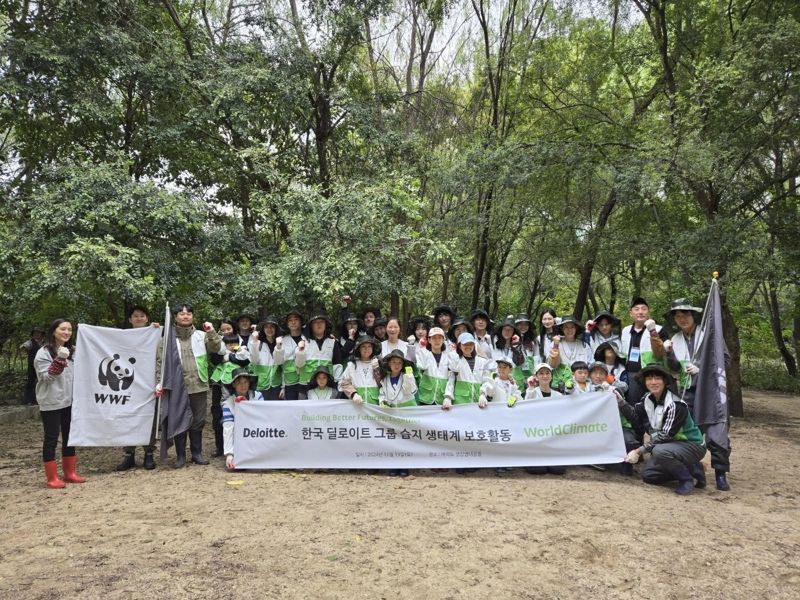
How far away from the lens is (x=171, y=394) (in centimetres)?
601

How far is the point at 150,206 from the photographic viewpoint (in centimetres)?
746

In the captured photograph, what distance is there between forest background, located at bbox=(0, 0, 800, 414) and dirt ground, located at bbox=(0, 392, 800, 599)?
297 centimetres

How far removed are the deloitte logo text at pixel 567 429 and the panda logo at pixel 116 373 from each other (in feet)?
14.9

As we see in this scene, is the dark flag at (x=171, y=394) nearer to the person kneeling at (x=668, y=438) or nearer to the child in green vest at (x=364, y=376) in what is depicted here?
the child in green vest at (x=364, y=376)

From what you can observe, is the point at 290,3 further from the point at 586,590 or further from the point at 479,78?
the point at 586,590

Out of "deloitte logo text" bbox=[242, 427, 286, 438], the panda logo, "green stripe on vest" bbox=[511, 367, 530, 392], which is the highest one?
the panda logo

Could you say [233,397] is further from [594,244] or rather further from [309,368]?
[594,244]

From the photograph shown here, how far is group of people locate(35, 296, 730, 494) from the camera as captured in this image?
536cm

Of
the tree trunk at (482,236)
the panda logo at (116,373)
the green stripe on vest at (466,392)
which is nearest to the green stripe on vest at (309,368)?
the green stripe on vest at (466,392)

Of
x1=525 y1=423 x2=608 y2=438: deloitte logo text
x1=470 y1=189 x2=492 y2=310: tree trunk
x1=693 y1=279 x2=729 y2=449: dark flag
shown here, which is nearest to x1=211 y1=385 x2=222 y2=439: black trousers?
x1=525 y1=423 x2=608 y2=438: deloitte logo text

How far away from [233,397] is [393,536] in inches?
118

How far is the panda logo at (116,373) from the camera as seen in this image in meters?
5.90

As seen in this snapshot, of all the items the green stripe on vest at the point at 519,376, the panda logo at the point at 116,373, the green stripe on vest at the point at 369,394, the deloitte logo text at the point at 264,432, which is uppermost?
the panda logo at the point at 116,373

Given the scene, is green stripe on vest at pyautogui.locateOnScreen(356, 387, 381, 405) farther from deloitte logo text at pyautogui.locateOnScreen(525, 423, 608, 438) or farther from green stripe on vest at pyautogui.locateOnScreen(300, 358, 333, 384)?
deloitte logo text at pyautogui.locateOnScreen(525, 423, 608, 438)
